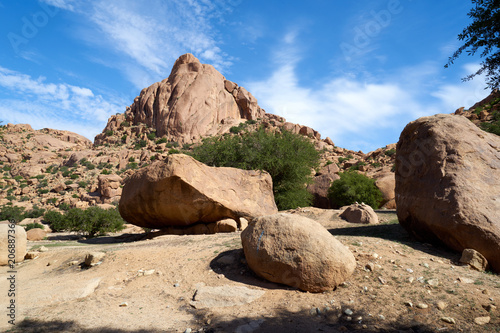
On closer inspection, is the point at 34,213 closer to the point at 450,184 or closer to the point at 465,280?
the point at 450,184

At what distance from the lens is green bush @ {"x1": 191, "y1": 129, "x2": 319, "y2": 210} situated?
1801cm

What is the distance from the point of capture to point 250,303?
4930 mm

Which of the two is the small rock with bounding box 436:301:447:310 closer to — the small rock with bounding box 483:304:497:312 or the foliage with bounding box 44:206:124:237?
the small rock with bounding box 483:304:497:312

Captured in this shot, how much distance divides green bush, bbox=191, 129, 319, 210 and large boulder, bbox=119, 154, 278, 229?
18.5ft

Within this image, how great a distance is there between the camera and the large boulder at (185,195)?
34.6ft

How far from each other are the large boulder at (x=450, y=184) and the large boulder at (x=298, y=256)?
2.76m

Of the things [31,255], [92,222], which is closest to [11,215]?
[92,222]

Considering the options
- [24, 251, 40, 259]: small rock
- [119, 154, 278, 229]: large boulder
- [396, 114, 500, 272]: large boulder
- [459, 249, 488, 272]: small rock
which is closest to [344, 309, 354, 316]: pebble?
[459, 249, 488, 272]: small rock

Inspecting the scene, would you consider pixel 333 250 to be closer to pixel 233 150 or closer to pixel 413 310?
pixel 413 310

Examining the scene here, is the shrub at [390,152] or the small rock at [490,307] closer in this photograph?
Answer: the small rock at [490,307]

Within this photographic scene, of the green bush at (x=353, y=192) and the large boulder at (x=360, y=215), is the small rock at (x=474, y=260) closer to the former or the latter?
the large boulder at (x=360, y=215)

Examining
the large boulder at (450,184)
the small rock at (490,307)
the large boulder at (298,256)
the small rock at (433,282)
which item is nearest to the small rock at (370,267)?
the large boulder at (298,256)

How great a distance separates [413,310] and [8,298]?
7.02m

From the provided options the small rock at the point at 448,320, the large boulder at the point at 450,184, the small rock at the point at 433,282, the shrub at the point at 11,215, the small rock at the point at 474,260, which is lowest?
the shrub at the point at 11,215
